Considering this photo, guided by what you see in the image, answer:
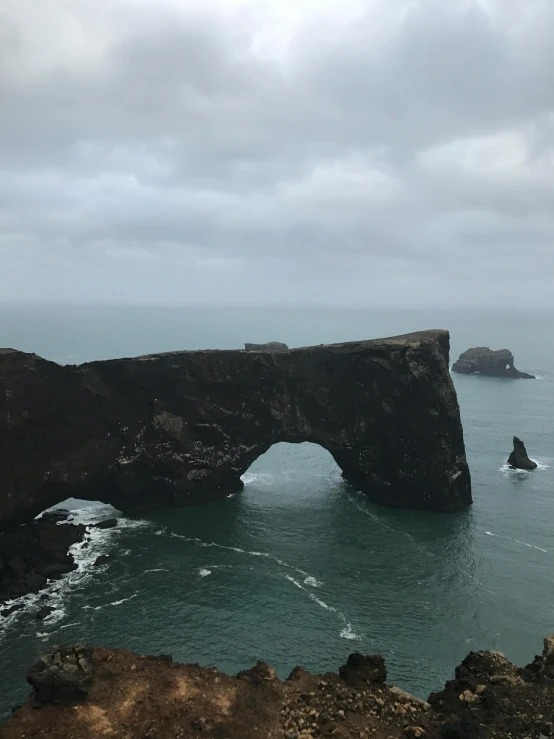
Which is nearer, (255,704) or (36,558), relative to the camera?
(255,704)

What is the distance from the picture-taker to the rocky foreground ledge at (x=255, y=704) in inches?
917

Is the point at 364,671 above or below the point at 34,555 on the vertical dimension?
above

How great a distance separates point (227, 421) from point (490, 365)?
114796mm

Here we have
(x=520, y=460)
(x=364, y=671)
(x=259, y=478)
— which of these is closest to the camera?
(x=364, y=671)

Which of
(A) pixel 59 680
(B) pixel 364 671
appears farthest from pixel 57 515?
(B) pixel 364 671

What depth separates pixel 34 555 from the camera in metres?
52.6

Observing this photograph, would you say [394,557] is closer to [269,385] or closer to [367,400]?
[367,400]

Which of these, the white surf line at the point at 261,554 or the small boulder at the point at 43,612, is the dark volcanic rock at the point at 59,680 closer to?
the small boulder at the point at 43,612

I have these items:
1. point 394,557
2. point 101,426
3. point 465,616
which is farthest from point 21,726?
point 101,426

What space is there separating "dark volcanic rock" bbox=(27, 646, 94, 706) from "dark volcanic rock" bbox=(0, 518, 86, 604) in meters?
25.1

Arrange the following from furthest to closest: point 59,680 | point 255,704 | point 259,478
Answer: point 259,478 → point 255,704 → point 59,680

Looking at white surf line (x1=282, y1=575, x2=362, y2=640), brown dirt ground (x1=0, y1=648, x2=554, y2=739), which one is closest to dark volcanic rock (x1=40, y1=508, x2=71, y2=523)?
white surf line (x1=282, y1=575, x2=362, y2=640)

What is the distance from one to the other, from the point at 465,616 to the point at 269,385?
34.5m

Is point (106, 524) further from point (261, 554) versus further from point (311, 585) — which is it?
point (311, 585)
